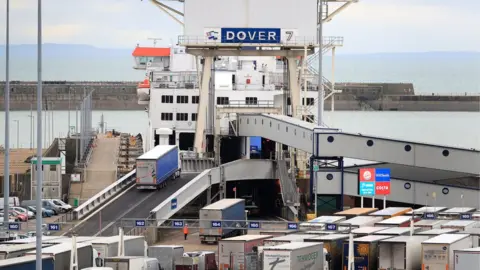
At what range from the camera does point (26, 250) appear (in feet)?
136

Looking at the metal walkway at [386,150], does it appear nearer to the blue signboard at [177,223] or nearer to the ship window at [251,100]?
the blue signboard at [177,223]

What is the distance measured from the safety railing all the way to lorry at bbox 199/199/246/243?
747cm

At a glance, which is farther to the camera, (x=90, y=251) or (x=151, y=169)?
(x=151, y=169)

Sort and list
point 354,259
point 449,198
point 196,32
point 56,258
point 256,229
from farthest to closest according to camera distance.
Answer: point 196,32
point 449,198
point 256,229
point 354,259
point 56,258

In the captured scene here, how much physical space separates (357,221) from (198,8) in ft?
108

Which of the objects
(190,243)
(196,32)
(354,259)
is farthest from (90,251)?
(196,32)

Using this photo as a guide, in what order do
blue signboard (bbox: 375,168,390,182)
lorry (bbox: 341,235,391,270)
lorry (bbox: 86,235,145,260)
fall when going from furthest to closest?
blue signboard (bbox: 375,168,390,182) < lorry (bbox: 86,235,145,260) < lorry (bbox: 341,235,391,270)

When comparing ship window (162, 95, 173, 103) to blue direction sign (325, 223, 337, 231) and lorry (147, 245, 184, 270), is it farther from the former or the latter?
lorry (147, 245, 184, 270)

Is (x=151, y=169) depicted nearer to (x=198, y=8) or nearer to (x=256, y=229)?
(x=256, y=229)

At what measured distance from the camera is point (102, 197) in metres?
65.5

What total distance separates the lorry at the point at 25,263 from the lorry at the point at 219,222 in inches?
602

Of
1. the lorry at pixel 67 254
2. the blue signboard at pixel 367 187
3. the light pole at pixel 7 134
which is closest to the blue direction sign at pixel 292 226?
the blue signboard at pixel 367 187

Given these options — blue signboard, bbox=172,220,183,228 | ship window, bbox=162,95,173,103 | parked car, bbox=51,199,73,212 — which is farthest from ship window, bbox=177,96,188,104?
blue signboard, bbox=172,220,183,228

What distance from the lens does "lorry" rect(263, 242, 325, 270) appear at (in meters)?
40.4
